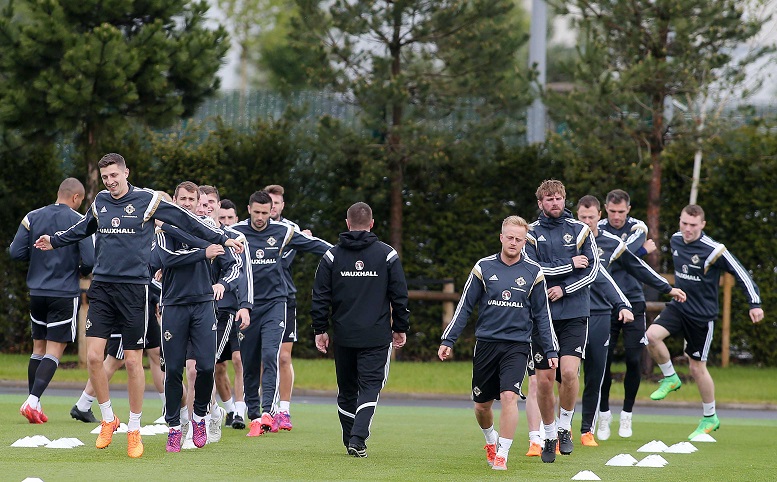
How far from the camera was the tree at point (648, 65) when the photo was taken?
60.3ft

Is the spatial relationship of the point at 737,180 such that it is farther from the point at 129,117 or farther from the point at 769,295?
the point at 129,117

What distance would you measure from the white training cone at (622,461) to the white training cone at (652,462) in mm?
62

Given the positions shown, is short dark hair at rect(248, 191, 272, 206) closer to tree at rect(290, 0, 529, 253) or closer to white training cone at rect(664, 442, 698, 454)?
white training cone at rect(664, 442, 698, 454)

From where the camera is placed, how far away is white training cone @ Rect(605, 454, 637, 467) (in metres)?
10.1

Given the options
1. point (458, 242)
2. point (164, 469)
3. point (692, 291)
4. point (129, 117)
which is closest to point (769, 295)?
point (458, 242)

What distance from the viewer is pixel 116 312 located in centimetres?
1022

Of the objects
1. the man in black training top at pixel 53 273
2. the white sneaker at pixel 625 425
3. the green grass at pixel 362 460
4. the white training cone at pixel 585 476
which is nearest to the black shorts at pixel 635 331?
the white sneaker at pixel 625 425

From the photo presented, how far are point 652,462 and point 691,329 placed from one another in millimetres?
3693

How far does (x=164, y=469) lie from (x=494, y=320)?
8.95 feet

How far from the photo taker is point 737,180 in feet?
65.5

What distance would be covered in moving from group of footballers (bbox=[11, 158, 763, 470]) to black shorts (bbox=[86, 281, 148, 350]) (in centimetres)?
1

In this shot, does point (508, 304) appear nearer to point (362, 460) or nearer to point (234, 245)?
point (362, 460)

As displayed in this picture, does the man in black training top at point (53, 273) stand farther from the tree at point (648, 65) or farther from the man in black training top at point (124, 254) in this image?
the tree at point (648, 65)

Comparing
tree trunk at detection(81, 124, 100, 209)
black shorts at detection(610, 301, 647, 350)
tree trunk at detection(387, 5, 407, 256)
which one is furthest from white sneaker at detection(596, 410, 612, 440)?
tree trunk at detection(81, 124, 100, 209)
